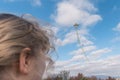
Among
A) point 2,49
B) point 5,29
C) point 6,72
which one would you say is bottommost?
point 6,72

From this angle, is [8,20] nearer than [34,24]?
Yes

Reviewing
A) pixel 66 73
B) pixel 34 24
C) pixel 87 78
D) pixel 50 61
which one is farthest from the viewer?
pixel 87 78

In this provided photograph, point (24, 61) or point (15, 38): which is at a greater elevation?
point (15, 38)

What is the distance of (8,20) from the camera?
171 cm

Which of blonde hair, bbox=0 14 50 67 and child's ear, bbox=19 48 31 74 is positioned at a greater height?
blonde hair, bbox=0 14 50 67

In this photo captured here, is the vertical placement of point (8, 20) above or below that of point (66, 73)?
below

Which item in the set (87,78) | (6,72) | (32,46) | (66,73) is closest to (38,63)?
(32,46)

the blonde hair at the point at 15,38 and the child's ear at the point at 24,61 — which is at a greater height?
the blonde hair at the point at 15,38

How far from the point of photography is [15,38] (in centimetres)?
165

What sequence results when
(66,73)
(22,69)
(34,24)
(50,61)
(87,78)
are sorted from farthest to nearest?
(87,78), (66,73), (50,61), (34,24), (22,69)

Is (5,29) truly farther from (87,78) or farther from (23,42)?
(87,78)

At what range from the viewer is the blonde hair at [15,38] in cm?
161

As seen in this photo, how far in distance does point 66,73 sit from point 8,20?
10.1 metres

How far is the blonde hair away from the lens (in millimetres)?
1612
